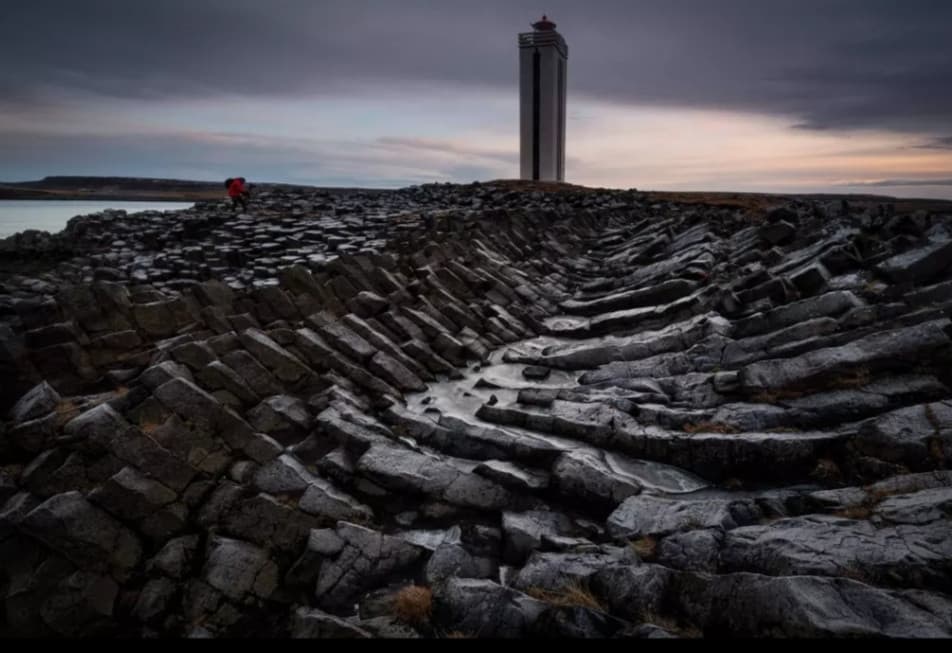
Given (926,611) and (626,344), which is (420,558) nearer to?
(926,611)

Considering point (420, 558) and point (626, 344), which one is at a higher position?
point (626, 344)

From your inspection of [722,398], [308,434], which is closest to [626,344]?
[722,398]

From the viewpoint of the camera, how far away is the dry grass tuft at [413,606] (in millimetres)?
A: 8320

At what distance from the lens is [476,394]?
634 inches

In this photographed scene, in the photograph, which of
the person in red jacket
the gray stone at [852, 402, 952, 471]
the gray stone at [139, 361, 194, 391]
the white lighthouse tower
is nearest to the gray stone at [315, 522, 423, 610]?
the gray stone at [139, 361, 194, 391]

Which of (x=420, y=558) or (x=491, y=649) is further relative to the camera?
(x=420, y=558)

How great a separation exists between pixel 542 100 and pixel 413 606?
83.5 metres

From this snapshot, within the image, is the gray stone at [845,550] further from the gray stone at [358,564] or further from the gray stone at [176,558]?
the gray stone at [176,558]

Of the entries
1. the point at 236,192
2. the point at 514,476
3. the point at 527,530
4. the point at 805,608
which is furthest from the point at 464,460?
the point at 236,192

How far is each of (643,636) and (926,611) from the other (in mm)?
3551

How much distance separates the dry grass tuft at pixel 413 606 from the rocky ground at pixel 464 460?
1.5 inches

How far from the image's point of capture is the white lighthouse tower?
3140 inches

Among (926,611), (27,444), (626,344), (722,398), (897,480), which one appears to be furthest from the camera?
(626,344)

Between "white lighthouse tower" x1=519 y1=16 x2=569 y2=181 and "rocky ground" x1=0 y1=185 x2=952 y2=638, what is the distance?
67.0 meters
